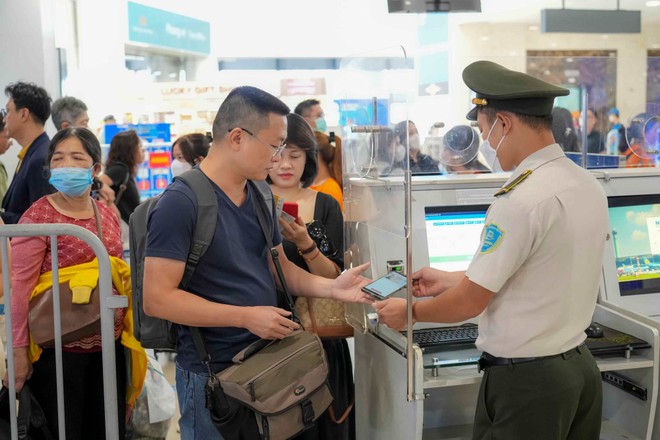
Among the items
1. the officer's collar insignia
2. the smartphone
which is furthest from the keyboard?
the officer's collar insignia

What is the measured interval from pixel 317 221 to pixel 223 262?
33.0 inches

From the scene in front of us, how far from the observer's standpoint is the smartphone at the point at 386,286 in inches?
84.2

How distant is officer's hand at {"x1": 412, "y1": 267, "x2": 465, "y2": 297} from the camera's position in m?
2.32

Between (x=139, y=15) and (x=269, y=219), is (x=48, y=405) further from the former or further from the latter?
(x=139, y=15)

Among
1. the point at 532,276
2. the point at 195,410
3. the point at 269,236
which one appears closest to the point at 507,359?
the point at 532,276

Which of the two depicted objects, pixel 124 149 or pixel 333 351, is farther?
pixel 124 149

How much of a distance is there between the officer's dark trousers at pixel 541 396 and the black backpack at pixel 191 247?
2.79ft

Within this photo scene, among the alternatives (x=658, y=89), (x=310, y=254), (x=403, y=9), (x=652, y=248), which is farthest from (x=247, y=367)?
(x=403, y=9)

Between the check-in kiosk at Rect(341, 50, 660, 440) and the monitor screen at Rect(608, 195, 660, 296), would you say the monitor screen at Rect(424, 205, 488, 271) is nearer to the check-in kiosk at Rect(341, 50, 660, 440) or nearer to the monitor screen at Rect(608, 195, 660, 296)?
the check-in kiosk at Rect(341, 50, 660, 440)

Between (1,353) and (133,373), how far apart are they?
528mm

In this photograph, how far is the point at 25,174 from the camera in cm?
360

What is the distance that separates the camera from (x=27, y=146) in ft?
12.8

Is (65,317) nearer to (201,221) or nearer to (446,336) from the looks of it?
(201,221)

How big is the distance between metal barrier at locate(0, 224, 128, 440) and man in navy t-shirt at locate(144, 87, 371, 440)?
0.43 m
